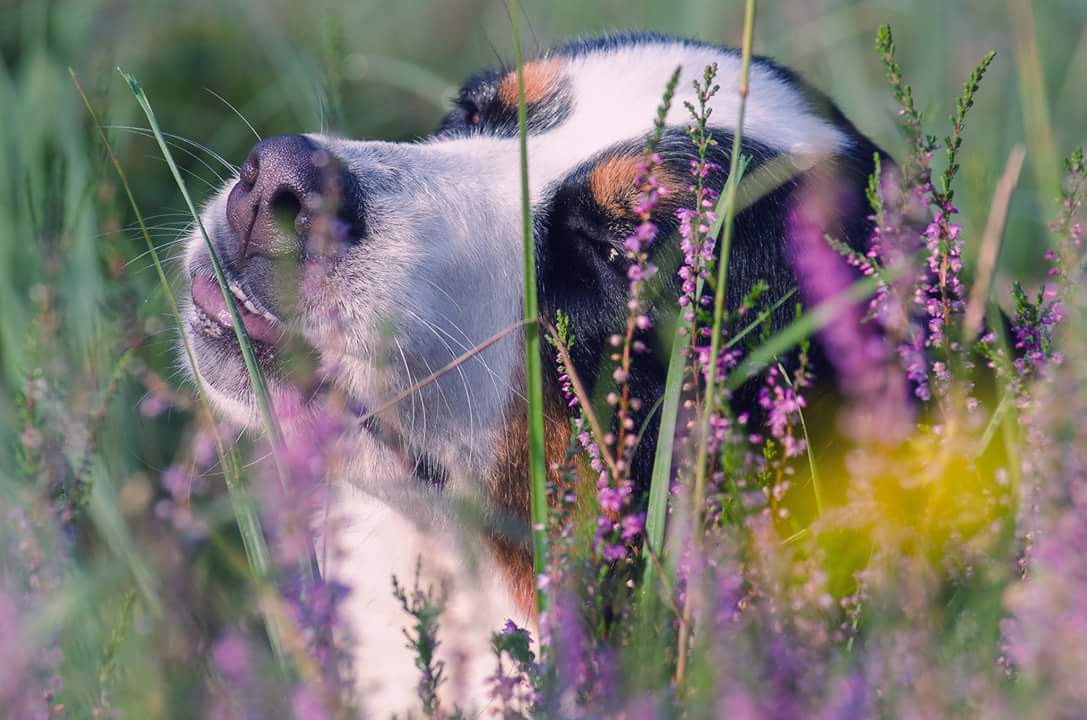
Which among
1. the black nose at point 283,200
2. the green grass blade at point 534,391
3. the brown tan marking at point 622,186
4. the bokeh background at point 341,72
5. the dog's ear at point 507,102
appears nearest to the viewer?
the green grass blade at point 534,391

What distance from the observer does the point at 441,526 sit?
2.50 meters

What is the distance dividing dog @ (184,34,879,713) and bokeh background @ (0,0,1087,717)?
0.24 meters

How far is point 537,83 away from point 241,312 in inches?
43.7

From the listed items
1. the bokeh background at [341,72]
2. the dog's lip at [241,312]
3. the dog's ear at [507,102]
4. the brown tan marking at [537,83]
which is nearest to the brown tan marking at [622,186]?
the dog's ear at [507,102]

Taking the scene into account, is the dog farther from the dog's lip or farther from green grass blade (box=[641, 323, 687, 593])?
green grass blade (box=[641, 323, 687, 593])

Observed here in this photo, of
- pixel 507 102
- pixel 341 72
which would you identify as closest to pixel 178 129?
pixel 507 102

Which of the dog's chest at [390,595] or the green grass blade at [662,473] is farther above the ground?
the green grass blade at [662,473]

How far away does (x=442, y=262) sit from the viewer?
2436 mm

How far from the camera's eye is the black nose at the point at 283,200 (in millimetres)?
2215

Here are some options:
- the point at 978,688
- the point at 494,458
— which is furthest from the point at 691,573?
the point at 494,458

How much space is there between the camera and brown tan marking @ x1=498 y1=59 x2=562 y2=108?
3.01m

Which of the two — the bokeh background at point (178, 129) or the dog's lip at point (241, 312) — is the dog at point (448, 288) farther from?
the bokeh background at point (178, 129)

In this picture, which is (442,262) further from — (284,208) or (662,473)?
(662,473)

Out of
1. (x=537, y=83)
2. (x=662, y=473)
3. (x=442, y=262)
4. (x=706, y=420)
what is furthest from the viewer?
(x=537, y=83)
